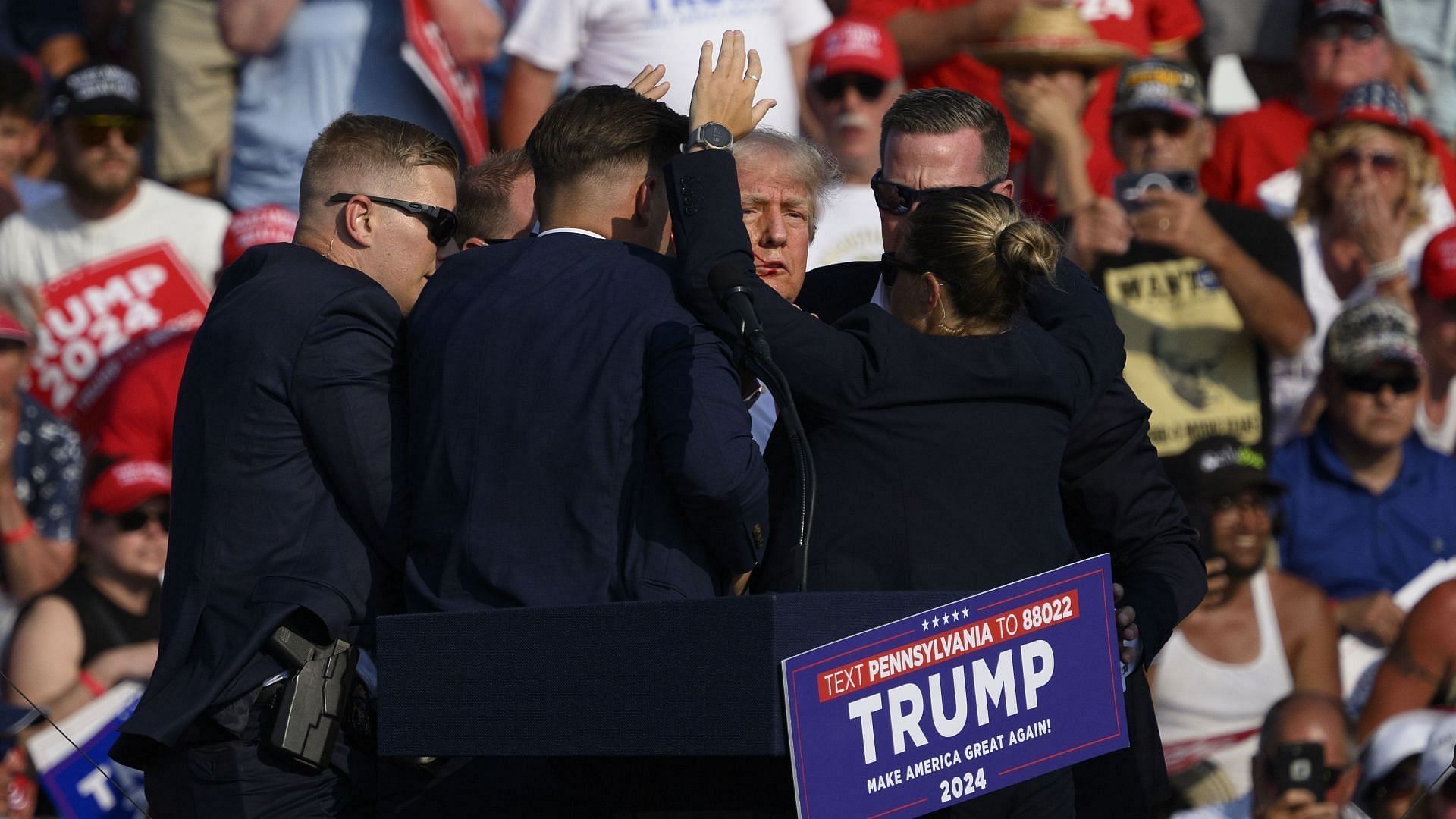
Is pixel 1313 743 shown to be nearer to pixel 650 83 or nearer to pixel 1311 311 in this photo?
pixel 1311 311

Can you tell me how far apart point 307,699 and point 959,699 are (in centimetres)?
105

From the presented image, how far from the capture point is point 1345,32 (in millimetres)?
6949

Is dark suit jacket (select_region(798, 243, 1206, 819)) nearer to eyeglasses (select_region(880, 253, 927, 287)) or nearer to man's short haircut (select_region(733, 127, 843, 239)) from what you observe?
eyeglasses (select_region(880, 253, 927, 287))

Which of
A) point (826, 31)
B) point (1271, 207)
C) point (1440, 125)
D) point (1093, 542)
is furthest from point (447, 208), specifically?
point (1440, 125)

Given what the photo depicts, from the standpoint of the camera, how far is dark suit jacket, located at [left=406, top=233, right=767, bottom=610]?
264 cm

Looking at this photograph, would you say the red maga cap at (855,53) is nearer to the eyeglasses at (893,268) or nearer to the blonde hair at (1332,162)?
the blonde hair at (1332,162)

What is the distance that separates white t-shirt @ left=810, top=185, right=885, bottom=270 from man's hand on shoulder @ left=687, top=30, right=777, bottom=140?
8.72 ft

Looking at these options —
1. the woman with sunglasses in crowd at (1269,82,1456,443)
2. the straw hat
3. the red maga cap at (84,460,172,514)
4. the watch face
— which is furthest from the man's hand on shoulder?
the woman with sunglasses in crowd at (1269,82,1456,443)

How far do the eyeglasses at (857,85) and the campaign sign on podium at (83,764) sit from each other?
2884 mm

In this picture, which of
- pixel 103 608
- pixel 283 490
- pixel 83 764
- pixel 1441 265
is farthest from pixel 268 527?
pixel 1441 265

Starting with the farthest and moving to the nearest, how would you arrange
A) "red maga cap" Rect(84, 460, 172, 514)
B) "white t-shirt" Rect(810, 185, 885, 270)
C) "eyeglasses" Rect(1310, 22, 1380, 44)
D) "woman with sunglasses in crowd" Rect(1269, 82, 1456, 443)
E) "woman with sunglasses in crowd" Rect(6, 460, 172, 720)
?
"eyeglasses" Rect(1310, 22, 1380, 44), "woman with sunglasses in crowd" Rect(1269, 82, 1456, 443), "red maga cap" Rect(84, 460, 172, 514), "white t-shirt" Rect(810, 185, 885, 270), "woman with sunglasses in crowd" Rect(6, 460, 172, 720)

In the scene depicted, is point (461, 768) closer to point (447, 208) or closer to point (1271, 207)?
point (447, 208)

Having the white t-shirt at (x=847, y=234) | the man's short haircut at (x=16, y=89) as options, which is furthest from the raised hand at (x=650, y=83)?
the man's short haircut at (x=16, y=89)

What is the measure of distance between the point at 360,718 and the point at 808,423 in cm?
82
